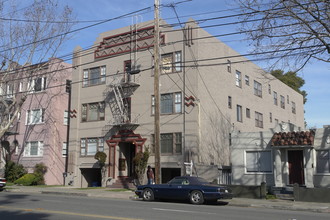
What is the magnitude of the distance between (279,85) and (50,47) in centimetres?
2441

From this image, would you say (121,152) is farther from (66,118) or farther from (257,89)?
(257,89)

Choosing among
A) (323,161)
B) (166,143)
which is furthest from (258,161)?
(166,143)

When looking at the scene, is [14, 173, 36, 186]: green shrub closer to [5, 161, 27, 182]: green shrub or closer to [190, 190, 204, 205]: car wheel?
[5, 161, 27, 182]: green shrub

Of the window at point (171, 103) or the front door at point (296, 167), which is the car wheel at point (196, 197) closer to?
the front door at point (296, 167)

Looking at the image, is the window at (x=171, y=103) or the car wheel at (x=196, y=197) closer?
the car wheel at (x=196, y=197)

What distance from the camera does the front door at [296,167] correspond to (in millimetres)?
21281

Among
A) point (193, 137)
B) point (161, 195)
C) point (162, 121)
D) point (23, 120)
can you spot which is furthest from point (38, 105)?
point (161, 195)

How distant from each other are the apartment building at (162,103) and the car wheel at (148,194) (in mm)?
7109

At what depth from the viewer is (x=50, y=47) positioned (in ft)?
94.6

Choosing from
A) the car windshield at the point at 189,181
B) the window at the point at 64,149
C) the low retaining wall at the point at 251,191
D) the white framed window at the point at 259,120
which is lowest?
the low retaining wall at the point at 251,191

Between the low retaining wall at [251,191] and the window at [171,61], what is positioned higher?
the window at [171,61]

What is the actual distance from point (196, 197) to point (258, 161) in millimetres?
7540

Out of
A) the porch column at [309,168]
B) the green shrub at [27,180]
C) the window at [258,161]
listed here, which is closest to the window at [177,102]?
the window at [258,161]

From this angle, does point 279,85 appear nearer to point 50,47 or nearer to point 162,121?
point 162,121
